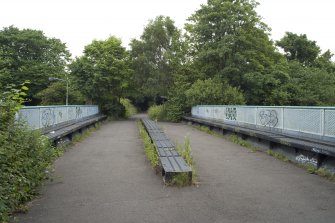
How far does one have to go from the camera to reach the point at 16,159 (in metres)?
5.69

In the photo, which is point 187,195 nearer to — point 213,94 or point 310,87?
point 213,94

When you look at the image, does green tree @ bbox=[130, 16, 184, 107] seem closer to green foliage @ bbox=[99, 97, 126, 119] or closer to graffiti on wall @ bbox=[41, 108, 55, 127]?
green foliage @ bbox=[99, 97, 126, 119]

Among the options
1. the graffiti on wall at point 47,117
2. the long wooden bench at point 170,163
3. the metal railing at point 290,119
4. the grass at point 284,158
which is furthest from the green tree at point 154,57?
the long wooden bench at point 170,163

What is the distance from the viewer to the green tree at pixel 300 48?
5472cm

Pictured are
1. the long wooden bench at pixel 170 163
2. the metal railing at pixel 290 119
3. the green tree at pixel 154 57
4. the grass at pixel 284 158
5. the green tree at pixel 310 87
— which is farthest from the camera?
the green tree at pixel 154 57

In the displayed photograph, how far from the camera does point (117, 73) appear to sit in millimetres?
36969

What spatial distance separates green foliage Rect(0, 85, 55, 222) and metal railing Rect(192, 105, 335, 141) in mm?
6769

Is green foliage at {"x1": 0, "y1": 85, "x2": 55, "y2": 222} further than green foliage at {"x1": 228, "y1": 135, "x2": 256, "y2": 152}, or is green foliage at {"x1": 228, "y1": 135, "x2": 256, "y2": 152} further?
green foliage at {"x1": 228, "y1": 135, "x2": 256, "y2": 152}

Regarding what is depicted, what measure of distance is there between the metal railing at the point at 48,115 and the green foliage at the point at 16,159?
86 centimetres

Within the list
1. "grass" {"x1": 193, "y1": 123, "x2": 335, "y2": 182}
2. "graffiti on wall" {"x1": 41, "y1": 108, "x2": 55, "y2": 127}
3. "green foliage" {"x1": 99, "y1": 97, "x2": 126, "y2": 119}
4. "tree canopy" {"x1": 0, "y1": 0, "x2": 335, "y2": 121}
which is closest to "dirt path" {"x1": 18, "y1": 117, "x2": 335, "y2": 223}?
"grass" {"x1": 193, "y1": 123, "x2": 335, "y2": 182}

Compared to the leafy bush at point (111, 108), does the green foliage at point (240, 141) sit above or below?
below

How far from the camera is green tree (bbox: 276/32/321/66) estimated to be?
54.7m

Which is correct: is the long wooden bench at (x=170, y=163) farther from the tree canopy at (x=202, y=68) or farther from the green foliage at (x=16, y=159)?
the tree canopy at (x=202, y=68)

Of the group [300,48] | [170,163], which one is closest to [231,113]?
[170,163]
